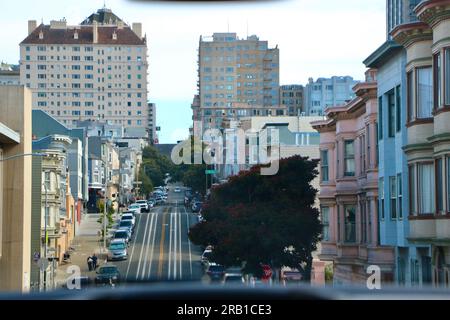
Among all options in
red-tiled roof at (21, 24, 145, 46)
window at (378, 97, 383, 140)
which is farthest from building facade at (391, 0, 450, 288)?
red-tiled roof at (21, 24, 145, 46)

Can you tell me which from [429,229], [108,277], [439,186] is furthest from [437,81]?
[108,277]

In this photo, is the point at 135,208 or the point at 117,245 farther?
the point at 135,208

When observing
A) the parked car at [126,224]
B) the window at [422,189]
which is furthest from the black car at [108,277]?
the parked car at [126,224]

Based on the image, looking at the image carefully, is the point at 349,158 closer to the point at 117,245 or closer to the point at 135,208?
the point at 117,245

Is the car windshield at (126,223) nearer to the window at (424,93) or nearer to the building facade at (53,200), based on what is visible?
the building facade at (53,200)

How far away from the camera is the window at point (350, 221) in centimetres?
3197

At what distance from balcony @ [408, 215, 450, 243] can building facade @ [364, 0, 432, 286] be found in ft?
0.71

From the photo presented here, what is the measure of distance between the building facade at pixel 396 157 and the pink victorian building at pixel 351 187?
1494 mm

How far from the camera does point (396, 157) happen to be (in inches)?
977

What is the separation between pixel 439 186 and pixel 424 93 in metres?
2.36

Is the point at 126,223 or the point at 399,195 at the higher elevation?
the point at 399,195

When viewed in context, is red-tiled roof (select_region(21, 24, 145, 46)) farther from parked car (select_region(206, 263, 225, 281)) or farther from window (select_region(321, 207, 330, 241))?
window (select_region(321, 207, 330, 241))

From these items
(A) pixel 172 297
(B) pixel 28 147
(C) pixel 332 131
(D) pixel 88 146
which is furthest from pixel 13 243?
(A) pixel 172 297

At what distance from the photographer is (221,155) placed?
25.9 meters
